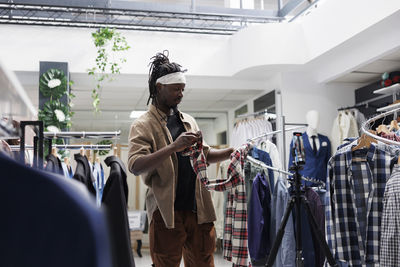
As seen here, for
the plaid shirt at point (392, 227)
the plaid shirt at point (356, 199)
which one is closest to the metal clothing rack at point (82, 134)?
the plaid shirt at point (356, 199)

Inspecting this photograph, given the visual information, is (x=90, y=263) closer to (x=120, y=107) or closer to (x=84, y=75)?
(x=84, y=75)

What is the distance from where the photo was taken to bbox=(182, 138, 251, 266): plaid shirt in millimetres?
2061

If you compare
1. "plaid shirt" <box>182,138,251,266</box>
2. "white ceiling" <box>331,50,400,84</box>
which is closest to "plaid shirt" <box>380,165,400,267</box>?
"plaid shirt" <box>182,138,251,266</box>

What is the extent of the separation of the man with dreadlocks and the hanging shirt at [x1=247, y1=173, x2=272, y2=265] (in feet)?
6.36

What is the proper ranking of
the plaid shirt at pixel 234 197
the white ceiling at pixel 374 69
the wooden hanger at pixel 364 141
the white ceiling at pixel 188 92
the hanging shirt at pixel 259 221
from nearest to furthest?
the plaid shirt at pixel 234 197
the wooden hanger at pixel 364 141
the hanging shirt at pixel 259 221
the white ceiling at pixel 374 69
the white ceiling at pixel 188 92

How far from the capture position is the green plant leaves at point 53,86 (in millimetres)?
5484

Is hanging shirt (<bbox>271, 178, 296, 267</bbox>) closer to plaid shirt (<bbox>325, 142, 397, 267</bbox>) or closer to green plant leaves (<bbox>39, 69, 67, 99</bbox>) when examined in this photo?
plaid shirt (<bbox>325, 142, 397, 267</bbox>)

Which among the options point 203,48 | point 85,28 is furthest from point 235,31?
point 85,28

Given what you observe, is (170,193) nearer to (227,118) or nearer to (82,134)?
(82,134)

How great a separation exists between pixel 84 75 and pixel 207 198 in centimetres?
426

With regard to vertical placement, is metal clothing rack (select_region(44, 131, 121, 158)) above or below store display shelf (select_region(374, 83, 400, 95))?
below

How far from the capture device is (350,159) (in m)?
2.35

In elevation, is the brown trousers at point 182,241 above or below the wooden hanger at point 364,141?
below

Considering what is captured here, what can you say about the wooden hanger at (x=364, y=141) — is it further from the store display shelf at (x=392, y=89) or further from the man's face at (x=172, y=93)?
the store display shelf at (x=392, y=89)
